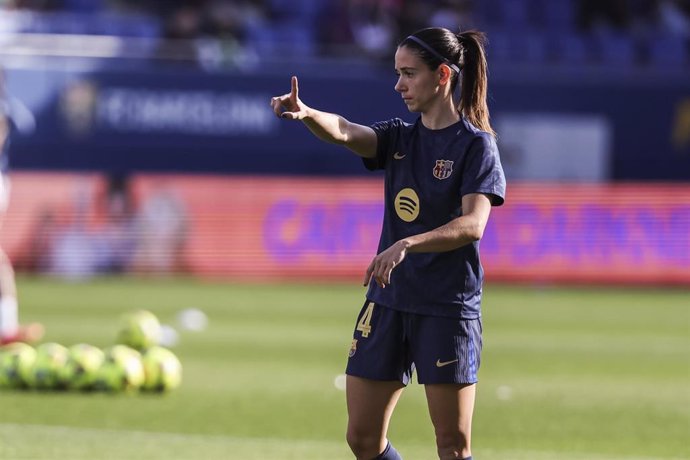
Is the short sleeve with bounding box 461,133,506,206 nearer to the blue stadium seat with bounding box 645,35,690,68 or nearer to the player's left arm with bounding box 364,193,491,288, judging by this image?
the player's left arm with bounding box 364,193,491,288

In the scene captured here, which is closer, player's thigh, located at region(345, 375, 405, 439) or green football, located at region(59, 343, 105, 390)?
player's thigh, located at region(345, 375, 405, 439)

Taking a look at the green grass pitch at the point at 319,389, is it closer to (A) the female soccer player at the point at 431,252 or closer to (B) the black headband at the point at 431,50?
(A) the female soccer player at the point at 431,252

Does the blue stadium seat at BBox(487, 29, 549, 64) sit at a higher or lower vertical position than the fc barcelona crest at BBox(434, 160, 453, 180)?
lower

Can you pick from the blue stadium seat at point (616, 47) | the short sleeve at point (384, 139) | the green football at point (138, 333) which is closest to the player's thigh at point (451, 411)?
the short sleeve at point (384, 139)

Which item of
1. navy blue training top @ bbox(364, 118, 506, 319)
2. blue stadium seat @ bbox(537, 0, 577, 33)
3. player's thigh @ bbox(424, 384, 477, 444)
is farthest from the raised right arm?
blue stadium seat @ bbox(537, 0, 577, 33)

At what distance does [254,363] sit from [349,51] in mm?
14112

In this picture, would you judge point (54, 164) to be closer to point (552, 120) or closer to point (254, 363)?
point (552, 120)

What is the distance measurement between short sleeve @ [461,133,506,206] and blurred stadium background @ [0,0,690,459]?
6253 millimetres

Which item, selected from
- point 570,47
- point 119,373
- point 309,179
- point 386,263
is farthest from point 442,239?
point 570,47

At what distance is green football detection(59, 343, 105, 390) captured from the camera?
11.1 m

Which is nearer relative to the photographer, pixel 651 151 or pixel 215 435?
pixel 215 435

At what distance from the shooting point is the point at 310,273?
76.3 feet

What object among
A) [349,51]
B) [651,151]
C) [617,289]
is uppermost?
[349,51]

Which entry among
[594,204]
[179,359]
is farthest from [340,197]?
[179,359]
